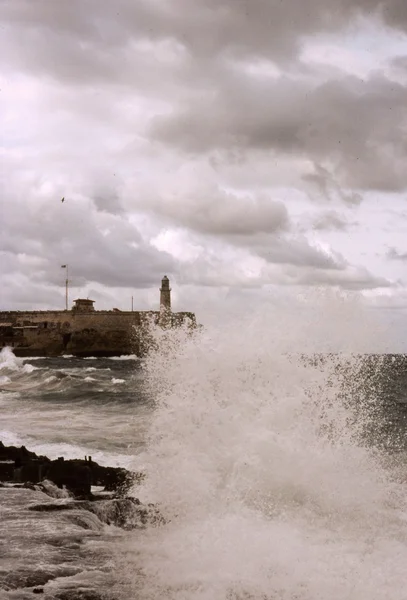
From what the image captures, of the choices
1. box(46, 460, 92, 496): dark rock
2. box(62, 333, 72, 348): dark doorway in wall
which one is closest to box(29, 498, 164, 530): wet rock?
box(46, 460, 92, 496): dark rock

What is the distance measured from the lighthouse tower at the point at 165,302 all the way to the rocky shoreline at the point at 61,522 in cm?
5041

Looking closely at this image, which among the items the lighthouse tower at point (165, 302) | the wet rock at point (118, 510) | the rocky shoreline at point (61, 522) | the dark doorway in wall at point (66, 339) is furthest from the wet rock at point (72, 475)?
the dark doorway in wall at point (66, 339)

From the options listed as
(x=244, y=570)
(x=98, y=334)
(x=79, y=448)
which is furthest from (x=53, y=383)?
(x=98, y=334)

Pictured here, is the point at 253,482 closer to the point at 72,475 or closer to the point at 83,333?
the point at 72,475

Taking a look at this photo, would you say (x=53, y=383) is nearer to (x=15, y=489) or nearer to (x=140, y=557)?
(x=15, y=489)

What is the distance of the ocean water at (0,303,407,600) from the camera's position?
626 centimetres

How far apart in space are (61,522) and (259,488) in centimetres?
290

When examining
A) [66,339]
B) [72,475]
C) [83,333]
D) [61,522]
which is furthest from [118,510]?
[66,339]

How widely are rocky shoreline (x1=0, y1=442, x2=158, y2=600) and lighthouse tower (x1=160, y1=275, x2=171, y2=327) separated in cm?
5041

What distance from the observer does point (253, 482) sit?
9188 mm

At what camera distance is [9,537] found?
769 centimetres

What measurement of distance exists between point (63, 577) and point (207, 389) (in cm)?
579

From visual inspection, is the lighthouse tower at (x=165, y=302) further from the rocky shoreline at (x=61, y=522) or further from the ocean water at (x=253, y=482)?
the rocky shoreline at (x=61, y=522)

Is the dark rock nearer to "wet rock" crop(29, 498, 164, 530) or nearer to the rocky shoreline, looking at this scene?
the rocky shoreline
